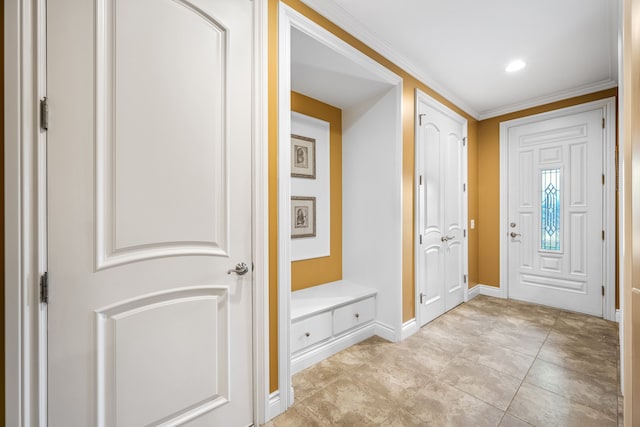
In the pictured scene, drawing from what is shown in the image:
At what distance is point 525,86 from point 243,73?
127 inches

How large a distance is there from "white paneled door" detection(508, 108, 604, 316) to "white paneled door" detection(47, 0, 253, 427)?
3.67 metres

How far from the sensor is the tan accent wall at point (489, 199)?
3.74m

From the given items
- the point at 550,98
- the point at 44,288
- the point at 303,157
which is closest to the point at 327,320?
the point at 303,157

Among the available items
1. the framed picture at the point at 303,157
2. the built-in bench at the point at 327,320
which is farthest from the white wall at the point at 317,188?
the built-in bench at the point at 327,320

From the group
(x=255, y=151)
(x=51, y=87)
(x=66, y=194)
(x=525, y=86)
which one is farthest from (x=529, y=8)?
(x=66, y=194)

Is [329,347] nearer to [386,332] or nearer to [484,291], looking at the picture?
[386,332]

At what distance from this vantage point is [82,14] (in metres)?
1.00

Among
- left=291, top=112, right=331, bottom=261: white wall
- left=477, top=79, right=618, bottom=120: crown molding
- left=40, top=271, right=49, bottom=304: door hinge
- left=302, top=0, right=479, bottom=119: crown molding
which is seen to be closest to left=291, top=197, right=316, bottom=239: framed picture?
left=291, top=112, right=331, bottom=261: white wall

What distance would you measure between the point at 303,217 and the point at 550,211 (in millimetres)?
3082

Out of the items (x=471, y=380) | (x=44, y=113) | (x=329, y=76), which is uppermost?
(x=329, y=76)

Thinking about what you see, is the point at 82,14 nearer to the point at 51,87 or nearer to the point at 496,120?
the point at 51,87

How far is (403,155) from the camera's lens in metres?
2.51

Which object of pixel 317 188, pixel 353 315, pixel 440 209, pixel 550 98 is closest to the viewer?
pixel 353 315

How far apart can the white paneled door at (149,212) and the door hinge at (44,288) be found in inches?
0.7
